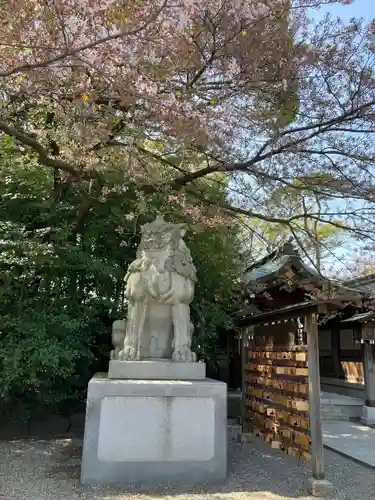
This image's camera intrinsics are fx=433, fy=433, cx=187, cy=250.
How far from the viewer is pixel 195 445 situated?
191 inches

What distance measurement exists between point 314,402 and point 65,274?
4.39m

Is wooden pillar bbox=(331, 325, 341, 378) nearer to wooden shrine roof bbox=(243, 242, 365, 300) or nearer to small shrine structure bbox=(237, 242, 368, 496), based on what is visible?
wooden shrine roof bbox=(243, 242, 365, 300)

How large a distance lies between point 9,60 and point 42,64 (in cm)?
89

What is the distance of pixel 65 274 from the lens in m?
7.22

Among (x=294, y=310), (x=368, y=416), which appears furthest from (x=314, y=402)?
(x=368, y=416)

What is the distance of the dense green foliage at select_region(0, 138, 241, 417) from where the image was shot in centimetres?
622

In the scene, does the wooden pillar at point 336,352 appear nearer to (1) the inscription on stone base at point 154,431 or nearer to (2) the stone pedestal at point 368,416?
(2) the stone pedestal at point 368,416

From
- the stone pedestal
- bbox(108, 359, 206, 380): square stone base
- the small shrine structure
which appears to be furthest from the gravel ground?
the stone pedestal

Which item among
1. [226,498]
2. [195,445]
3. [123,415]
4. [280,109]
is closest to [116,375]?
[123,415]

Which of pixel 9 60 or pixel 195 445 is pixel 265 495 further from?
pixel 9 60

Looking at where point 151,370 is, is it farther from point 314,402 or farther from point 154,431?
point 314,402

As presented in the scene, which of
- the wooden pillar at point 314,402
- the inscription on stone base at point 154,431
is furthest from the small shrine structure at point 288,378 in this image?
the inscription on stone base at point 154,431

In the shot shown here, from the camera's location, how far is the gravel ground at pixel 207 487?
4.44m

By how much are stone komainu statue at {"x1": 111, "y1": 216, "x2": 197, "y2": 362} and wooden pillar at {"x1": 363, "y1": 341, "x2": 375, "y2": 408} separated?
7885mm
